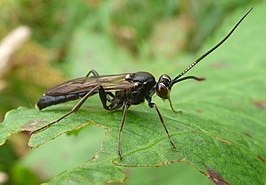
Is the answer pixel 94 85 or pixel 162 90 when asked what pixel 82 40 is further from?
pixel 162 90

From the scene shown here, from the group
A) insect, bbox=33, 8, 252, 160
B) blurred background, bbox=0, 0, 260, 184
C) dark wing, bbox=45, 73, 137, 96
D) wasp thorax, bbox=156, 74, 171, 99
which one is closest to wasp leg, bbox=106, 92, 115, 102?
insect, bbox=33, 8, 252, 160

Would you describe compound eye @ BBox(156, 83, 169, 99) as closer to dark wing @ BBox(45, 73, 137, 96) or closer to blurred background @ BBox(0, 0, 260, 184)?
dark wing @ BBox(45, 73, 137, 96)

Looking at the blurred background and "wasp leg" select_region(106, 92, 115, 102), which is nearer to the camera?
"wasp leg" select_region(106, 92, 115, 102)

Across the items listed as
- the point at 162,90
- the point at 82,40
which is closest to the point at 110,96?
the point at 162,90

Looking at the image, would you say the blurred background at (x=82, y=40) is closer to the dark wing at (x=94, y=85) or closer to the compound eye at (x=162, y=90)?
the dark wing at (x=94, y=85)

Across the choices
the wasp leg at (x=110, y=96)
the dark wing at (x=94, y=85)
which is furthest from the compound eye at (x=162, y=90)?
the wasp leg at (x=110, y=96)

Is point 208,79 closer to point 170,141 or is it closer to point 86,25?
point 170,141
